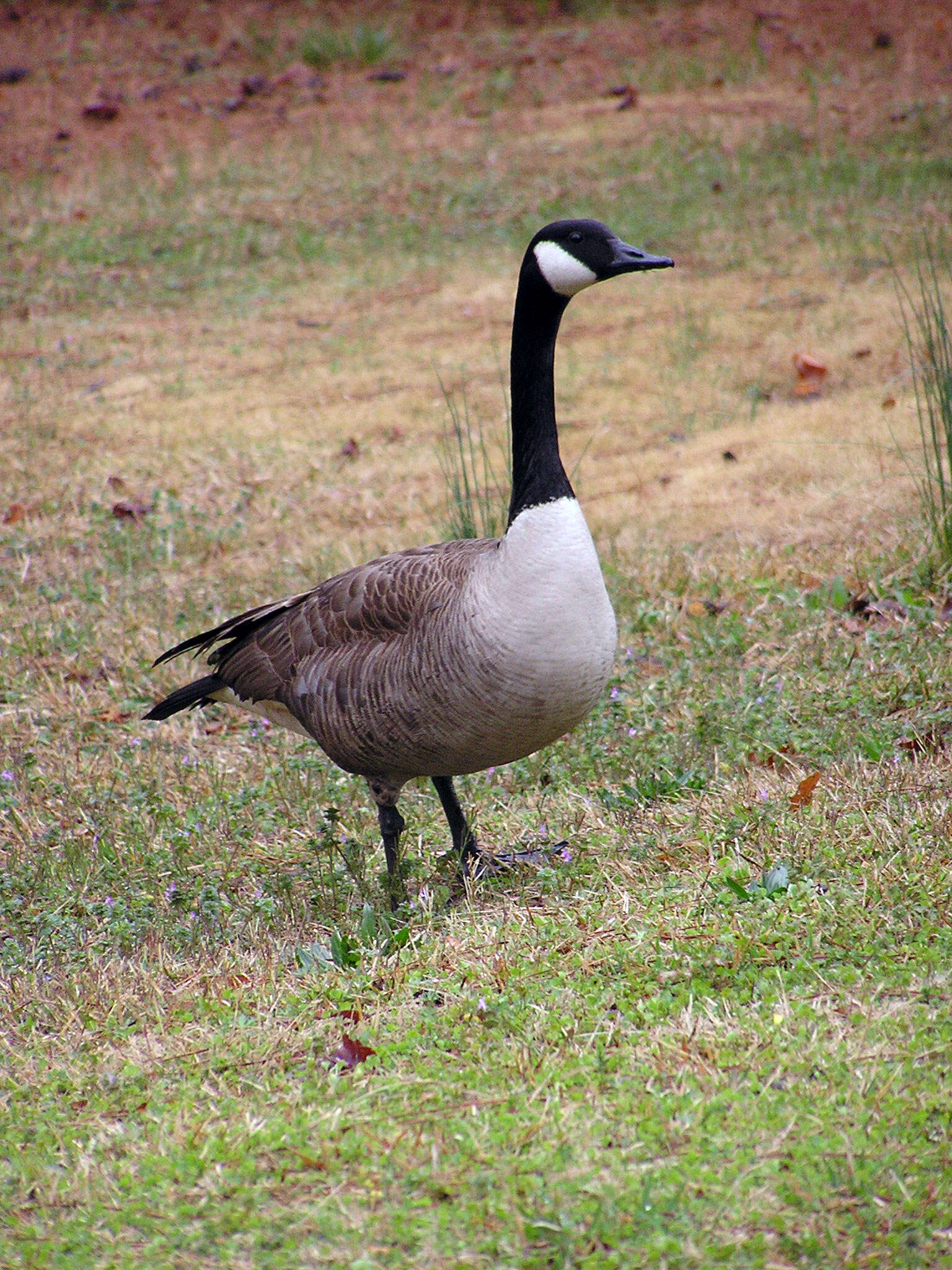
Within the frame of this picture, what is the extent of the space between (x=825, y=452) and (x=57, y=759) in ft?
14.3

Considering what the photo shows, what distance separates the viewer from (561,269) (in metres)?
3.98

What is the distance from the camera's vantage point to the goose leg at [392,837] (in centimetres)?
412

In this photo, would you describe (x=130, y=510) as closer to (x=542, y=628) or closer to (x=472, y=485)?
(x=472, y=485)

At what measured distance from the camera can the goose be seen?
3.67 m

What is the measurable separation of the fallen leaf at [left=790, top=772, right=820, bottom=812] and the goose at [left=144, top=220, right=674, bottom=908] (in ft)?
2.28

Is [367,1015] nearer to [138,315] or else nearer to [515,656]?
[515,656]

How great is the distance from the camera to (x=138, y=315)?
10891mm

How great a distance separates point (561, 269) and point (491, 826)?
6.15 feet

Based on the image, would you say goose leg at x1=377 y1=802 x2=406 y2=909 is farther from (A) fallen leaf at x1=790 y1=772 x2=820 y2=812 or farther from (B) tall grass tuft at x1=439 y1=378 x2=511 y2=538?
(B) tall grass tuft at x1=439 y1=378 x2=511 y2=538

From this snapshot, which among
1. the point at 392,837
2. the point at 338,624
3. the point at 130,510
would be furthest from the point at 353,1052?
the point at 130,510

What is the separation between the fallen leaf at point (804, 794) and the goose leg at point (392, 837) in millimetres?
1212

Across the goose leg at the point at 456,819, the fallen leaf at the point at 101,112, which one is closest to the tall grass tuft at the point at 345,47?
the fallen leaf at the point at 101,112

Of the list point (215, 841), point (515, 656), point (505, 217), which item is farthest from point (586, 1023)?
point (505, 217)

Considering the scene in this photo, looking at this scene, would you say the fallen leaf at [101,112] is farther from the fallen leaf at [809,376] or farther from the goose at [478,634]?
the goose at [478,634]
